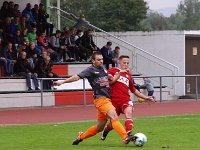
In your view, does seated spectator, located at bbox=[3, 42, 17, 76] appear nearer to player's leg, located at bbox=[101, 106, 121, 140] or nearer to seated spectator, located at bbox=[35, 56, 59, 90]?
seated spectator, located at bbox=[35, 56, 59, 90]

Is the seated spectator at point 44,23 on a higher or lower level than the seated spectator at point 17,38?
higher

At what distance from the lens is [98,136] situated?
17.7m

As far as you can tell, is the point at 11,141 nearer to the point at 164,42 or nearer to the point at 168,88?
the point at 168,88

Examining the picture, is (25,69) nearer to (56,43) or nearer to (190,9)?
(56,43)

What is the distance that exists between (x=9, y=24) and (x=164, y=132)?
58.4 ft

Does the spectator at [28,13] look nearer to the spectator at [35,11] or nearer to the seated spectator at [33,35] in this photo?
the spectator at [35,11]

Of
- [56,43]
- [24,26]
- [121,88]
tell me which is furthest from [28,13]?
[121,88]

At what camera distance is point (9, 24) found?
34.5 meters

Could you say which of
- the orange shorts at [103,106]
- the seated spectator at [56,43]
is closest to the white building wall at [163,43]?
the seated spectator at [56,43]

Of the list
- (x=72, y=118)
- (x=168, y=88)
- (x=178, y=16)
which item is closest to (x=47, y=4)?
(x=168, y=88)

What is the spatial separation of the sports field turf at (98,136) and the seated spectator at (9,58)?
35.1ft

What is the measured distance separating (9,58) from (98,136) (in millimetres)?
15700

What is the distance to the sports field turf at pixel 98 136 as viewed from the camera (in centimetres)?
1498

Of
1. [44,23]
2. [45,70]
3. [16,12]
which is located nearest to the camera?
[45,70]
